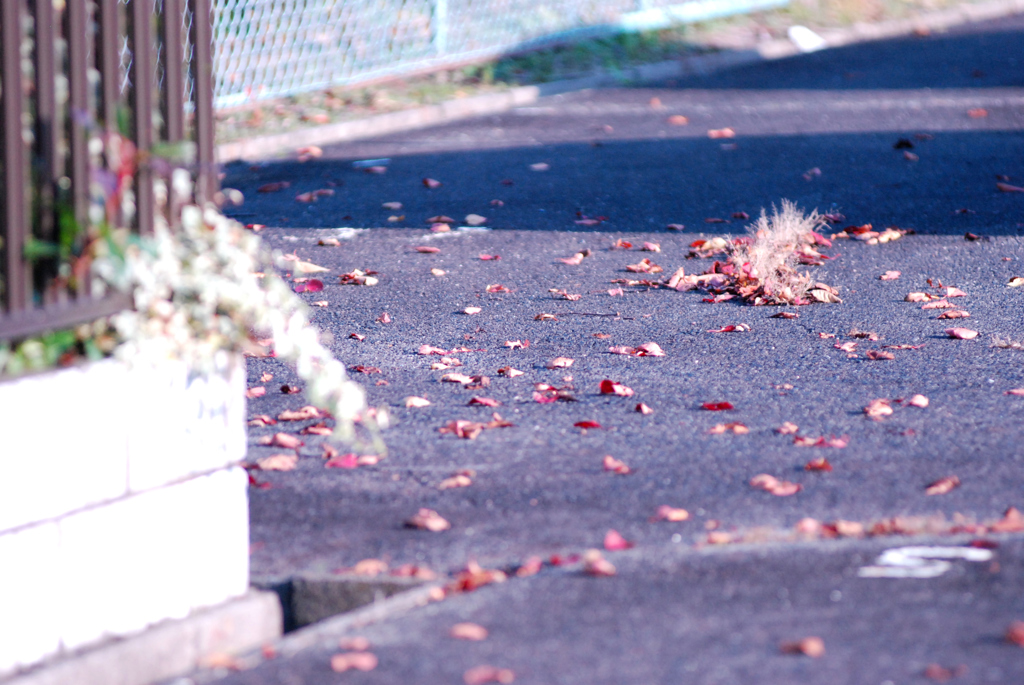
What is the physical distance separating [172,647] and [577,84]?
11.1 metres

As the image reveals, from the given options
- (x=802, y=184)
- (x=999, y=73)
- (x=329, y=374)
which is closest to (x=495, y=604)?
(x=329, y=374)

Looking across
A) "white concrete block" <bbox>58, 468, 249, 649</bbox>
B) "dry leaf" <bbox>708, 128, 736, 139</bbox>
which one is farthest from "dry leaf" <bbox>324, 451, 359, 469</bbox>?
"dry leaf" <bbox>708, 128, 736, 139</bbox>

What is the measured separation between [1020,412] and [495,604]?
283 cm

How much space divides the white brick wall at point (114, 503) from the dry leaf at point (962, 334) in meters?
4.16

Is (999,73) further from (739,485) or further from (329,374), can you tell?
(329,374)

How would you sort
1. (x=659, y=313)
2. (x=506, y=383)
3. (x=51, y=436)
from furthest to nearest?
(x=659, y=313), (x=506, y=383), (x=51, y=436)

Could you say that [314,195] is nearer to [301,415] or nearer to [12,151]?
[301,415]

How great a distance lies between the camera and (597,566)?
12.8 ft

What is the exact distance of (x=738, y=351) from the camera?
6.44m

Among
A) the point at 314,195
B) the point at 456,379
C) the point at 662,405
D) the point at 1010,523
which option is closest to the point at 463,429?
the point at 456,379

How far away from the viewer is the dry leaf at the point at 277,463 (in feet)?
16.3

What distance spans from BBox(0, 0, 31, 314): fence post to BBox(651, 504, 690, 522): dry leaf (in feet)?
7.35

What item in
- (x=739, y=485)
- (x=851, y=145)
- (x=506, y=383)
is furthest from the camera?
(x=851, y=145)

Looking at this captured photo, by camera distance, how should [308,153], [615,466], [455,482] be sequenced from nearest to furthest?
[455,482] → [615,466] → [308,153]
